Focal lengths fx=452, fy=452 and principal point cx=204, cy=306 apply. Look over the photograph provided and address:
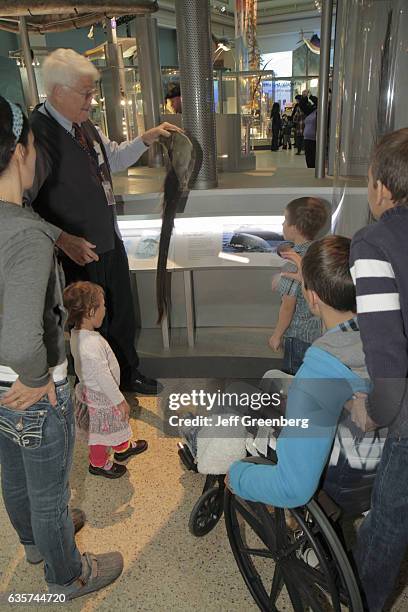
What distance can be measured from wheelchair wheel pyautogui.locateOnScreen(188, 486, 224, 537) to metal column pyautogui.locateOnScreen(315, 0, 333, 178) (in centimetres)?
452

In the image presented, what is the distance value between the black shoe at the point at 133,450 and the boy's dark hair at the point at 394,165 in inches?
63.1

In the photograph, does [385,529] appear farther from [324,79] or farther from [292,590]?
[324,79]

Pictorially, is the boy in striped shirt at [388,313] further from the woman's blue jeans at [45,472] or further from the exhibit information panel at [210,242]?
the exhibit information panel at [210,242]

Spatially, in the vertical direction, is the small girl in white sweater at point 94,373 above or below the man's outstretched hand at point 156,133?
below

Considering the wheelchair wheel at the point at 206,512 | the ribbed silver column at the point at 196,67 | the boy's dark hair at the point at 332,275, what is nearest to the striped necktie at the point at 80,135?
the boy's dark hair at the point at 332,275

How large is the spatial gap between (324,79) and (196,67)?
155 centimetres

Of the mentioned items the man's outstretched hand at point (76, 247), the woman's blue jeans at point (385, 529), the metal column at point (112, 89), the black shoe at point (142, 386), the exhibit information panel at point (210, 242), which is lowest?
the black shoe at point (142, 386)

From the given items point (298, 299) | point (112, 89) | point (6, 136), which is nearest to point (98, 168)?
point (298, 299)

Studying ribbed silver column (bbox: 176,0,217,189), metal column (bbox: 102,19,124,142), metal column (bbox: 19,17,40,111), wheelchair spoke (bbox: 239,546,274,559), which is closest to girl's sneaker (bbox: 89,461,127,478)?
wheelchair spoke (bbox: 239,546,274,559)

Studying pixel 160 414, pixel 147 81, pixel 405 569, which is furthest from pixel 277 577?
pixel 147 81

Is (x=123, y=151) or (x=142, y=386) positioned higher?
(x=123, y=151)

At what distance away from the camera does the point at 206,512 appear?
64.1 inches

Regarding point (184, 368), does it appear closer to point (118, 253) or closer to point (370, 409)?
point (118, 253)

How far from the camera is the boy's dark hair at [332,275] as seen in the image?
1052 millimetres
